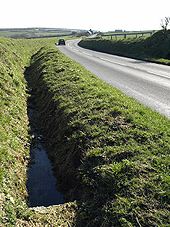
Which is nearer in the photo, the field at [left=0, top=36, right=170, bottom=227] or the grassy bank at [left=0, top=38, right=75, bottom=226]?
the field at [left=0, top=36, right=170, bottom=227]

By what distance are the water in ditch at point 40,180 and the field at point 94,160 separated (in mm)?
210

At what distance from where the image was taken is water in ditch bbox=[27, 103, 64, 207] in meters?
8.58

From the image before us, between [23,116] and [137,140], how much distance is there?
6.54 metres

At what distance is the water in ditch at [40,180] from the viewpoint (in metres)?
8.58

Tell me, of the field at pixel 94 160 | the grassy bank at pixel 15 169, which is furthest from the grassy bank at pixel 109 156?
the grassy bank at pixel 15 169

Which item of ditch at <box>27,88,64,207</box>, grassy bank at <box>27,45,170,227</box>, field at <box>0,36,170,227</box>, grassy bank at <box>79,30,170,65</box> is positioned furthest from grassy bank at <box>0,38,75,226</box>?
grassy bank at <box>79,30,170,65</box>

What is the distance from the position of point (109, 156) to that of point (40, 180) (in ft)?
7.93

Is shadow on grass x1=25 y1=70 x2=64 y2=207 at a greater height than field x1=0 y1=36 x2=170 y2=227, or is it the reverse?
field x1=0 y1=36 x2=170 y2=227

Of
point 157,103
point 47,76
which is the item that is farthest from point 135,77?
point 157,103

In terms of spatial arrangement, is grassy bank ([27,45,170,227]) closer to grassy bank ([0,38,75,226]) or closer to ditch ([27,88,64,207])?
ditch ([27,88,64,207])

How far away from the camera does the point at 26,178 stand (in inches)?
372

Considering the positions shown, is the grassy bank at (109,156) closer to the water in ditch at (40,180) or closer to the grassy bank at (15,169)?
the water in ditch at (40,180)

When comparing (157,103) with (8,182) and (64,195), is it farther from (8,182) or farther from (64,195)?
(8,182)

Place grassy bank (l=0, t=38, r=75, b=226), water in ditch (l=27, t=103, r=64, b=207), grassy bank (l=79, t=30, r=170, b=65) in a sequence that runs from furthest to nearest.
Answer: grassy bank (l=79, t=30, r=170, b=65) < water in ditch (l=27, t=103, r=64, b=207) < grassy bank (l=0, t=38, r=75, b=226)
